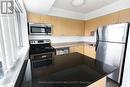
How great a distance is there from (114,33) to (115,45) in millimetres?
276

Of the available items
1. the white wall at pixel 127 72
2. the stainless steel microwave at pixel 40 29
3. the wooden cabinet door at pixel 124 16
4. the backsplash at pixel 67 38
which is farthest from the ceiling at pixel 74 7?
the white wall at pixel 127 72

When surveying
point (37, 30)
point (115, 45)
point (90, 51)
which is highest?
point (37, 30)

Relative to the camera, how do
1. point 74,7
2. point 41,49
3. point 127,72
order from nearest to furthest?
point 127,72
point 41,49
point 74,7

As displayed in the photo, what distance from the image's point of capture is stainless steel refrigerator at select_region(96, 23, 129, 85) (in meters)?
1.64

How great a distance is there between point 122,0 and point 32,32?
271cm

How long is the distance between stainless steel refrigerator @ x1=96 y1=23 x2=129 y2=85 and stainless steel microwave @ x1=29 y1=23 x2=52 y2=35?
62.6 inches

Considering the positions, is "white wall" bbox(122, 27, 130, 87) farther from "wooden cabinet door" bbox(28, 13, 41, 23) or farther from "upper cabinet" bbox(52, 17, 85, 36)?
"wooden cabinet door" bbox(28, 13, 41, 23)

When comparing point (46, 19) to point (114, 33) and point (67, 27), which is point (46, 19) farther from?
point (114, 33)

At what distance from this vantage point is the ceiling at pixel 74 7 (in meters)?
1.86

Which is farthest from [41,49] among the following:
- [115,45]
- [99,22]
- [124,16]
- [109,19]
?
[124,16]

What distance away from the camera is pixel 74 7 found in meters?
2.76

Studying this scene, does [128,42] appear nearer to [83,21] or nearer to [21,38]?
[83,21]

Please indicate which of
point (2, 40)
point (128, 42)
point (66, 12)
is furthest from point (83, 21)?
point (2, 40)

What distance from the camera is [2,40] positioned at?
2.44 ft
